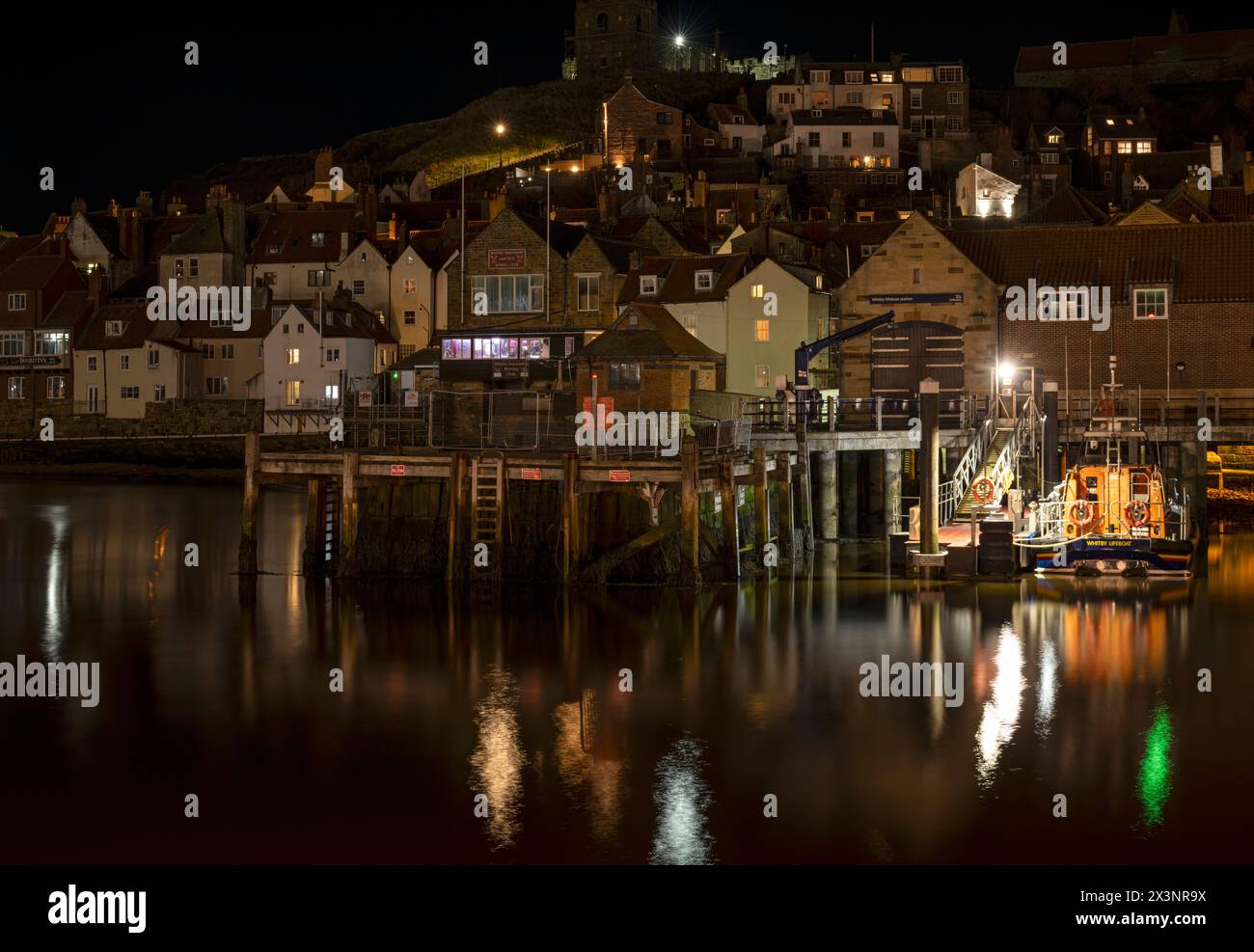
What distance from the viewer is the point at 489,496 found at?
122ft

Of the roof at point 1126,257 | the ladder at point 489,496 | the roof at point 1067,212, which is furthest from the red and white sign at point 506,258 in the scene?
the ladder at point 489,496

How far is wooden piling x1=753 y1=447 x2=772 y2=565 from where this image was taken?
128 ft

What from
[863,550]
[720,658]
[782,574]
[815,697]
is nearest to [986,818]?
[815,697]

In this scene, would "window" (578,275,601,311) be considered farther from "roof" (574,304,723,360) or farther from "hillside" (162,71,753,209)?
"hillside" (162,71,753,209)

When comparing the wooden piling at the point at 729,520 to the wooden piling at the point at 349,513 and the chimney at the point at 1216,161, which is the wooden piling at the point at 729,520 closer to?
the wooden piling at the point at 349,513

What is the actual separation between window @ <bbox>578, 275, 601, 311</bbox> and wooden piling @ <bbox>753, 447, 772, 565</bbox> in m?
25.5

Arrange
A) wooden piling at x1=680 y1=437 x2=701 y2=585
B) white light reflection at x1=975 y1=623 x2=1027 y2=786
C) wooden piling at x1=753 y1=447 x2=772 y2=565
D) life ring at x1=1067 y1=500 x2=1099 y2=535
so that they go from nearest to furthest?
1. white light reflection at x1=975 y1=623 x2=1027 y2=786
2. wooden piling at x1=680 y1=437 x2=701 y2=585
3. wooden piling at x1=753 y1=447 x2=772 y2=565
4. life ring at x1=1067 y1=500 x2=1099 y2=535

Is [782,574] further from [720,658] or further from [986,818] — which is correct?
[986,818]

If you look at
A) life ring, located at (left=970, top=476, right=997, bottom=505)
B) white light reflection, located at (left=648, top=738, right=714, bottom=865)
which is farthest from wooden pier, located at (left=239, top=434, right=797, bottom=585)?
white light reflection, located at (left=648, top=738, right=714, bottom=865)

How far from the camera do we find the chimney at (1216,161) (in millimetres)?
101625

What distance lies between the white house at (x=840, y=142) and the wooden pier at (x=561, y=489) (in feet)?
258

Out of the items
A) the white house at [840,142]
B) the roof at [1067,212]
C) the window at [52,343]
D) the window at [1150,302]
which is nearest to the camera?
the window at [1150,302]

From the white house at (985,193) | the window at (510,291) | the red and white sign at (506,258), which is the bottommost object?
the window at (510,291)

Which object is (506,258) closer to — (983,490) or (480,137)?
(983,490)
